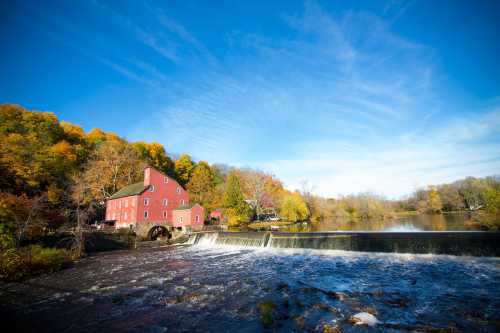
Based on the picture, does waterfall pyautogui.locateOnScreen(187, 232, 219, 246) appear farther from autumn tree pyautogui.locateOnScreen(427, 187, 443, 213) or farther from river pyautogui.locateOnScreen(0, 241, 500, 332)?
autumn tree pyautogui.locateOnScreen(427, 187, 443, 213)

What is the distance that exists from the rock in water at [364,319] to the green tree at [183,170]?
60.9 meters

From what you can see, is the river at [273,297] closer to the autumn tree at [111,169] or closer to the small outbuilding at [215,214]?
the autumn tree at [111,169]

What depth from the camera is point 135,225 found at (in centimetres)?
3156

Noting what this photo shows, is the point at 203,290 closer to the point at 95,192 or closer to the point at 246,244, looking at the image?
the point at 246,244

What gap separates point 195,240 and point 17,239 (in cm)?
1665

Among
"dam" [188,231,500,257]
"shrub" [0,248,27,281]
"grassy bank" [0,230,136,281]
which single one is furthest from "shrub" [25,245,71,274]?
"dam" [188,231,500,257]

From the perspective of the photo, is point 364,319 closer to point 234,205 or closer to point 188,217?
point 188,217

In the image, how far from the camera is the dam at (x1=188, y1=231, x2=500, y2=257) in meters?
13.0

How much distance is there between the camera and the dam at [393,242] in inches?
513

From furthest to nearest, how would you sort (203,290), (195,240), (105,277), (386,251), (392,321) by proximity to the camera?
(195,240)
(386,251)
(105,277)
(203,290)
(392,321)

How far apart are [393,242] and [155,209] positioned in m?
30.5

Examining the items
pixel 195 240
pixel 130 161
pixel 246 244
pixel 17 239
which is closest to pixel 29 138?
pixel 130 161

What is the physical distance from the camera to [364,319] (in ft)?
22.0

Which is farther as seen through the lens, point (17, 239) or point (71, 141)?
point (71, 141)
